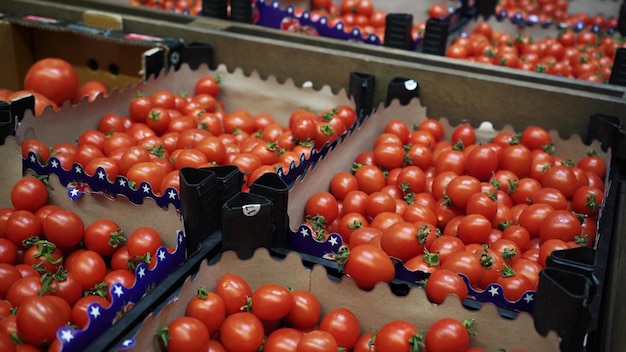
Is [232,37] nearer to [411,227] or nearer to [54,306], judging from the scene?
[411,227]

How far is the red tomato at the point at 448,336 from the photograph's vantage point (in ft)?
5.22

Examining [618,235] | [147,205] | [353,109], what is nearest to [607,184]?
[618,235]

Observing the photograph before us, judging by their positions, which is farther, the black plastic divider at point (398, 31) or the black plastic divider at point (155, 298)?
the black plastic divider at point (398, 31)

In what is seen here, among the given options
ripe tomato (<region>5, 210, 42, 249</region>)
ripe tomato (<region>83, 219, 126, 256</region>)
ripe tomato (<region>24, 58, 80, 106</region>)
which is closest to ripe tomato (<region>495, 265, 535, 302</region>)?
ripe tomato (<region>83, 219, 126, 256</region>)

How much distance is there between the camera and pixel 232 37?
131 inches

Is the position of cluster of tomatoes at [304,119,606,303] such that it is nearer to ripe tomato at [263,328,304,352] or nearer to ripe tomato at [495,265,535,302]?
ripe tomato at [495,265,535,302]

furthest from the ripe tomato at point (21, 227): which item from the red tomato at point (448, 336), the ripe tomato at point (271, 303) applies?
the red tomato at point (448, 336)

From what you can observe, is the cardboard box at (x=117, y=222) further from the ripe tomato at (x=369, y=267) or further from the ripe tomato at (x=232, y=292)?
the ripe tomato at (x=369, y=267)

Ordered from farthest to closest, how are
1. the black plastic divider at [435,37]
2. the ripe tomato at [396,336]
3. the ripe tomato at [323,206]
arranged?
the black plastic divider at [435,37]
the ripe tomato at [323,206]
the ripe tomato at [396,336]

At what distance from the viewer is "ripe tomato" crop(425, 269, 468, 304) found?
5.69 ft

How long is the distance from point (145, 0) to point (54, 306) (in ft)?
13.4

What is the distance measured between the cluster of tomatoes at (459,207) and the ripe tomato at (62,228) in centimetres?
75

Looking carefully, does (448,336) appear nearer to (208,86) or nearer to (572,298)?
(572,298)

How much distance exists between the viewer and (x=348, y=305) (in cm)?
179
